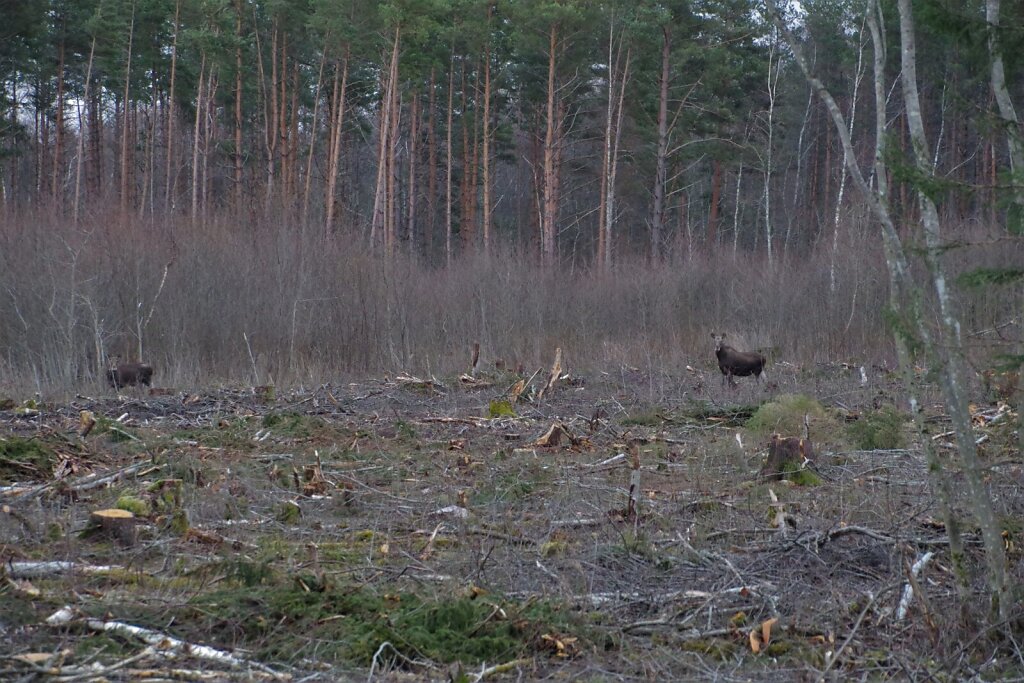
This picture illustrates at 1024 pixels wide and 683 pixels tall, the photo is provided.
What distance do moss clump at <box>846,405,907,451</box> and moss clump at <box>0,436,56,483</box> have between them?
6918mm

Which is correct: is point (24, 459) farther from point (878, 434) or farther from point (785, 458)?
point (878, 434)

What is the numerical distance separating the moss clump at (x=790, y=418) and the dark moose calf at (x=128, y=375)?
8.94 metres

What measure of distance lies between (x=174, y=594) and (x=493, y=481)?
348 centimetres

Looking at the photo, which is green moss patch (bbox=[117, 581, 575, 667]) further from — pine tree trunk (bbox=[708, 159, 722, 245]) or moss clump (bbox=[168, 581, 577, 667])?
pine tree trunk (bbox=[708, 159, 722, 245])

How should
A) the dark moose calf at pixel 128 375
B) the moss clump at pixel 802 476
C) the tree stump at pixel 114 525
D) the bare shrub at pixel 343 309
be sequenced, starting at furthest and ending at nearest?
the bare shrub at pixel 343 309, the dark moose calf at pixel 128 375, the moss clump at pixel 802 476, the tree stump at pixel 114 525

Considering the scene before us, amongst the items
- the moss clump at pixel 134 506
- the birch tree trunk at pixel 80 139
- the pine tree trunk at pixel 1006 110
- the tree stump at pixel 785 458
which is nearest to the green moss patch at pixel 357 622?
the moss clump at pixel 134 506

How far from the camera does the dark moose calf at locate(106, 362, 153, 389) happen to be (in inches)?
583

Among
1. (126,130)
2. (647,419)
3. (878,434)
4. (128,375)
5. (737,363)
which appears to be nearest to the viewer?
(878,434)

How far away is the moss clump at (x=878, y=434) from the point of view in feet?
30.2

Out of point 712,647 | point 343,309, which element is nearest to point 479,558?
point 712,647

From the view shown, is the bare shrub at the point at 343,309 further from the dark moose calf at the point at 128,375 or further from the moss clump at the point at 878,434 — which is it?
the moss clump at the point at 878,434

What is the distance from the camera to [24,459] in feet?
24.7

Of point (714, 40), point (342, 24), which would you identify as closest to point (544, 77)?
point (714, 40)

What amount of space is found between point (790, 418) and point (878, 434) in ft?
4.82
